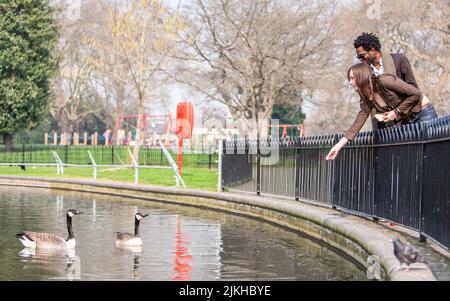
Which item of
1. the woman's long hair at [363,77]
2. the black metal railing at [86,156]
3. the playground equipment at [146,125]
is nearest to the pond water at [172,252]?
the woman's long hair at [363,77]

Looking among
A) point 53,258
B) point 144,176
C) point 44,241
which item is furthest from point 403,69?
point 144,176

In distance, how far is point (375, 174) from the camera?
47.5 ft

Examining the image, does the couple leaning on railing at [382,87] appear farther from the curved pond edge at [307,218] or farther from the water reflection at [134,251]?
the water reflection at [134,251]

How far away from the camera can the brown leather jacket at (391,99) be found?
12.2 metres

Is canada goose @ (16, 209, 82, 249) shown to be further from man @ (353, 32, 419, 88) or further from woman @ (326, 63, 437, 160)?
man @ (353, 32, 419, 88)

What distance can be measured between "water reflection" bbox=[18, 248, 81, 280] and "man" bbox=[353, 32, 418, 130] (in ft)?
14.9

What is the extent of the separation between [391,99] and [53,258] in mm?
5087

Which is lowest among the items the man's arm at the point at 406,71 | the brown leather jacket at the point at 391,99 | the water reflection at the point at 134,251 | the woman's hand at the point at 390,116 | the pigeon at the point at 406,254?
the water reflection at the point at 134,251

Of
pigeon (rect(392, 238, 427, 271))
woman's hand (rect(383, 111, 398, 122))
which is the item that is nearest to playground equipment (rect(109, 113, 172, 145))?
woman's hand (rect(383, 111, 398, 122))

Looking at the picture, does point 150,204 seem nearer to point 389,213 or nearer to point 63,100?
point 389,213

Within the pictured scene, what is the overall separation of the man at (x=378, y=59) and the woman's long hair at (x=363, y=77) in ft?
1.22

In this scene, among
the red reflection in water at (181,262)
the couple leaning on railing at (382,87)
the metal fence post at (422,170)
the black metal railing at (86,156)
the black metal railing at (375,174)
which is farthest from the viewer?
the black metal railing at (86,156)

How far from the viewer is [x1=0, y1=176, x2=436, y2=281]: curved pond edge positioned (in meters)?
10.5

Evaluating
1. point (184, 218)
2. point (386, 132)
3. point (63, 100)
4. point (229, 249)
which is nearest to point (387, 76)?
point (386, 132)
